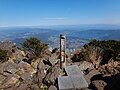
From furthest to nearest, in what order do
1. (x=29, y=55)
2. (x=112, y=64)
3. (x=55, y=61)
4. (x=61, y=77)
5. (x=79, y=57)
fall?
(x=29, y=55) → (x=79, y=57) → (x=55, y=61) → (x=112, y=64) → (x=61, y=77)

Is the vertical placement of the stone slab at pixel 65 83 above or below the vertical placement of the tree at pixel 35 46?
below

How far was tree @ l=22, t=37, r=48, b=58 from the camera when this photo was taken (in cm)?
2198

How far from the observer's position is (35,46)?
22297 mm

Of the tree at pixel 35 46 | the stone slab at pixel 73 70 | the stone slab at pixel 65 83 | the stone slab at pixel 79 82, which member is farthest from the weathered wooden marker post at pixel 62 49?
the tree at pixel 35 46

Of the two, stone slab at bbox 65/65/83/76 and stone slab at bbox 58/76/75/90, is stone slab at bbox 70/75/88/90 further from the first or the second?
stone slab at bbox 65/65/83/76

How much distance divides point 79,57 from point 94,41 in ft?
13.2

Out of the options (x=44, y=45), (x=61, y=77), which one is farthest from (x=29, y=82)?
(x=44, y=45)

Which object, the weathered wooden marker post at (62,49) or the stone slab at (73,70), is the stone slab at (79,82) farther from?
the weathered wooden marker post at (62,49)

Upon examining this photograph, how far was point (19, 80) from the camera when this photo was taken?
16641 mm

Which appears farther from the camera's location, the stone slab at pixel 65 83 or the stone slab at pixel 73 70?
the stone slab at pixel 73 70

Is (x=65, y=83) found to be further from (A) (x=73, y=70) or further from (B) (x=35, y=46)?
(B) (x=35, y=46)

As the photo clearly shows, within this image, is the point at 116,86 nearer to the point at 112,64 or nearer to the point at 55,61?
the point at 112,64

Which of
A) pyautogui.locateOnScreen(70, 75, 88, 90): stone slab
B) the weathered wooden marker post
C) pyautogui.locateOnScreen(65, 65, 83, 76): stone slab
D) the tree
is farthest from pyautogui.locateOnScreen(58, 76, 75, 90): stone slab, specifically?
the tree

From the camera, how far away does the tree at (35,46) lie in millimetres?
21984
